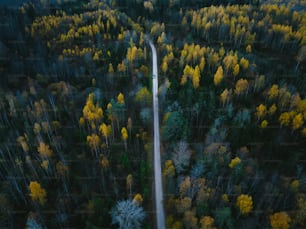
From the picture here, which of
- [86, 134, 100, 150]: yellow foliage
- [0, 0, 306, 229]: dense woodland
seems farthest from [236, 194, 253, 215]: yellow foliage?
[86, 134, 100, 150]: yellow foliage

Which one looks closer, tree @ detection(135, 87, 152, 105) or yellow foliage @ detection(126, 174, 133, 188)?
yellow foliage @ detection(126, 174, 133, 188)

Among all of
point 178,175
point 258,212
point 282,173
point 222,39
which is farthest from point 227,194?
point 222,39

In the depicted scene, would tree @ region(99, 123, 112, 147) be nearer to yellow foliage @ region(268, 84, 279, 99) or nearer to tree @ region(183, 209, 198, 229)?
tree @ region(183, 209, 198, 229)

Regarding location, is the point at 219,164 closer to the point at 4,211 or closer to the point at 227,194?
the point at 227,194

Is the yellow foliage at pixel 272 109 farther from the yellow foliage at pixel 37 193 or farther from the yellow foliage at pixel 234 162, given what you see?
the yellow foliage at pixel 37 193

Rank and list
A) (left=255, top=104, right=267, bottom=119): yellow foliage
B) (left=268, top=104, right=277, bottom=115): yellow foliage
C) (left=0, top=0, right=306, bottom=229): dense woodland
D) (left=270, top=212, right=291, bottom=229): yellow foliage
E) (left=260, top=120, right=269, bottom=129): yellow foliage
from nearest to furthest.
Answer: (left=270, top=212, right=291, bottom=229): yellow foliage, (left=0, top=0, right=306, bottom=229): dense woodland, (left=260, top=120, right=269, bottom=129): yellow foliage, (left=255, top=104, right=267, bottom=119): yellow foliage, (left=268, top=104, right=277, bottom=115): yellow foliage

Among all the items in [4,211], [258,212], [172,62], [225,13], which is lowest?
[258,212]
